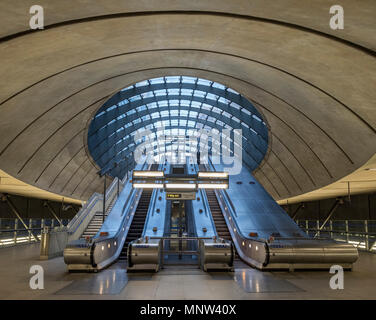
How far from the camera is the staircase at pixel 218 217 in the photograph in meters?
17.1

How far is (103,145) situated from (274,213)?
2165 cm

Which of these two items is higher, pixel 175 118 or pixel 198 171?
pixel 175 118

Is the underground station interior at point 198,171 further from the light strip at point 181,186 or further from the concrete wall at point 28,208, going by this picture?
the concrete wall at point 28,208

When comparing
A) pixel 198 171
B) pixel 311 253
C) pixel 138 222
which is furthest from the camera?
pixel 138 222

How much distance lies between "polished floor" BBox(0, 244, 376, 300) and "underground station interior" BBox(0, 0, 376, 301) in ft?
0.19

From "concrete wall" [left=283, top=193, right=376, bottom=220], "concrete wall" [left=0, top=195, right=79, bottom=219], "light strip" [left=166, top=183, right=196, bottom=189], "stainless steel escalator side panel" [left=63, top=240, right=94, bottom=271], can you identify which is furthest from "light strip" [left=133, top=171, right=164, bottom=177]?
"concrete wall" [left=0, top=195, right=79, bottom=219]

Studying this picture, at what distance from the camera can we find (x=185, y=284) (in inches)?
359

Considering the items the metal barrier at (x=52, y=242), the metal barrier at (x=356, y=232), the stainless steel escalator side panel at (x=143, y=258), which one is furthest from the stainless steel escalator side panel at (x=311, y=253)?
the metal barrier at (x=52, y=242)

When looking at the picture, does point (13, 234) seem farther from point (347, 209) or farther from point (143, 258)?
point (347, 209)

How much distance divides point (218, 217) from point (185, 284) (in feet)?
35.8

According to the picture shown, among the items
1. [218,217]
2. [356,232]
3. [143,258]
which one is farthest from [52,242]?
[356,232]

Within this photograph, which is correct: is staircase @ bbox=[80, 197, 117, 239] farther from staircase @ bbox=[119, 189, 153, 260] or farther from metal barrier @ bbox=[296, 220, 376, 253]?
metal barrier @ bbox=[296, 220, 376, 253]

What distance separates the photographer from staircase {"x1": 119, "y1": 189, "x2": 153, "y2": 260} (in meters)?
15.4

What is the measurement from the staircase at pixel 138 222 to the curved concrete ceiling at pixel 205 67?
22.7 feet
